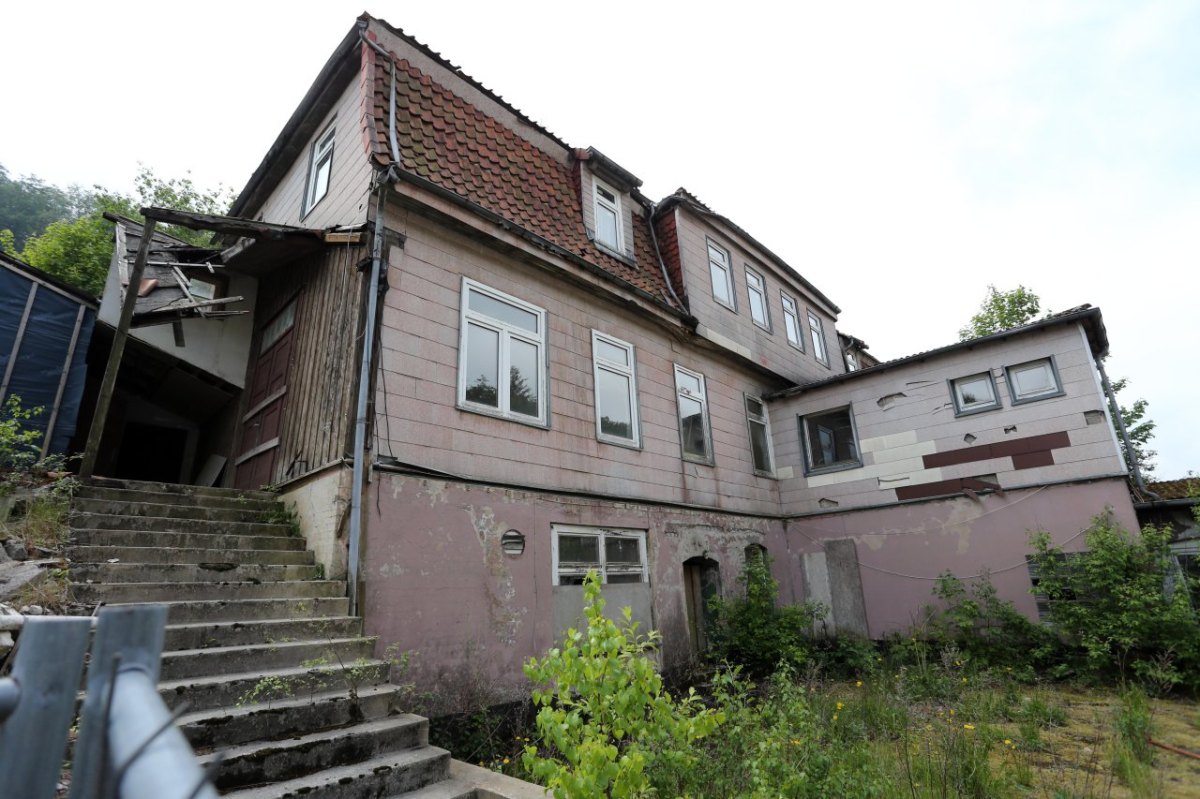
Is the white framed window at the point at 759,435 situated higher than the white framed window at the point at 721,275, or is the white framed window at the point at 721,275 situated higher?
the white framed window at the point at 721,275

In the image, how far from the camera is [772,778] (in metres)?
3.72

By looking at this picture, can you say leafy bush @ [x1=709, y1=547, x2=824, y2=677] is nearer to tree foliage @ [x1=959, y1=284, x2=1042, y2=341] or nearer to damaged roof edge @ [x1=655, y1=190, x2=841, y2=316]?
damaged roof edge @ [x1=655, y1=190, x2=841, y2=316]

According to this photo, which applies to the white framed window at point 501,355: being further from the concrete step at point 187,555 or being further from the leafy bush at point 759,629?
the leafy bush at point 759,629

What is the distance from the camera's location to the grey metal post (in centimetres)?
70

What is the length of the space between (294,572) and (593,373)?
16.0ft

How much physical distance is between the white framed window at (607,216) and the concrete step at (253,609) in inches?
292

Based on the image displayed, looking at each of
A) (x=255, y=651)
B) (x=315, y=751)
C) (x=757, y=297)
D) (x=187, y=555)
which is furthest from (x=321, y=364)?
(x=757, y=297)

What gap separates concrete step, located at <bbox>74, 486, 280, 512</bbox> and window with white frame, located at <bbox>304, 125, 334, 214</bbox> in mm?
4700

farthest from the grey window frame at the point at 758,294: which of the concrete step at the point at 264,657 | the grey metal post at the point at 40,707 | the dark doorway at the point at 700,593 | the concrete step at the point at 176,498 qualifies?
the grey metal post at the point at 40,707

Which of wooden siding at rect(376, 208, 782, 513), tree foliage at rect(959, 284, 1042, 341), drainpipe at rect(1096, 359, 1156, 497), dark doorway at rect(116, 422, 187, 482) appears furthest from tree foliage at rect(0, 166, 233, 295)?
tree foliage at rect(959, 284, 1042, 341)

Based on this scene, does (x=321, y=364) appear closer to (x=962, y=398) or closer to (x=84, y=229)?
(x=962, y=398)

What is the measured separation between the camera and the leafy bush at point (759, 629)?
894 cm

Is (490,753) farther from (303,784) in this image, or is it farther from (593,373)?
(593,373)

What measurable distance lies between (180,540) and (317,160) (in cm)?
653
